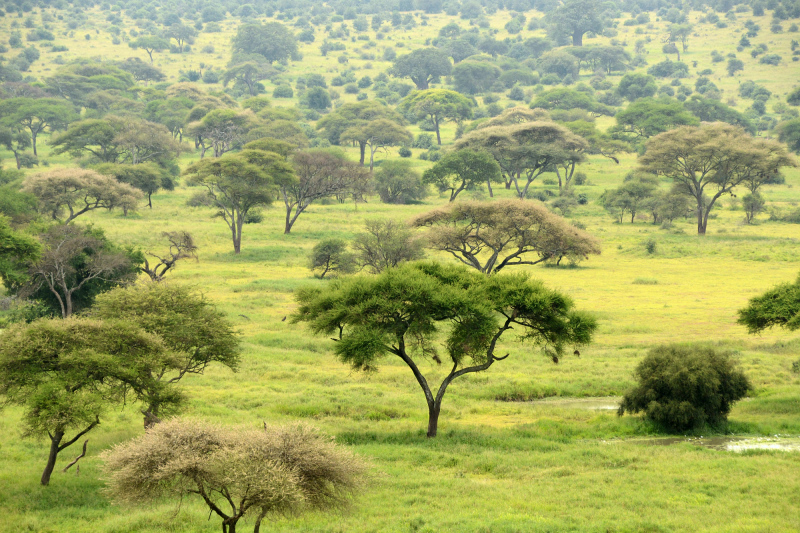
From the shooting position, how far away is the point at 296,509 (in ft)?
36.3

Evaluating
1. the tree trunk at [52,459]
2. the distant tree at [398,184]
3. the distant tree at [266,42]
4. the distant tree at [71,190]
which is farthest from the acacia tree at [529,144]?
the distant tree at [266,42]

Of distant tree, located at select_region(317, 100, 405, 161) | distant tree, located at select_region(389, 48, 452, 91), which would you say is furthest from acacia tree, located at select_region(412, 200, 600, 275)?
distant tree, located at select_region(389, 48, 452, 91)

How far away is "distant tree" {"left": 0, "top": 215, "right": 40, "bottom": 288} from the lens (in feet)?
98.5

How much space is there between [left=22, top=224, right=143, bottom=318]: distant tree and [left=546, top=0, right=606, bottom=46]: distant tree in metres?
139

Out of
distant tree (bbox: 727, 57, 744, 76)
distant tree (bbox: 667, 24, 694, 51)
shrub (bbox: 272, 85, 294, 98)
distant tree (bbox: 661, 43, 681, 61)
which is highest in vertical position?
distant tree (bbox: 667, 24, 694, 51)

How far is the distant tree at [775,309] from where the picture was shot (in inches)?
955

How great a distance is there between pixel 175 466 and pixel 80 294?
2666 cm

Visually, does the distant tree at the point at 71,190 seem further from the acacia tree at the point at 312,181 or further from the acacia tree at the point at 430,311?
the acacia tree at the point at 430,311

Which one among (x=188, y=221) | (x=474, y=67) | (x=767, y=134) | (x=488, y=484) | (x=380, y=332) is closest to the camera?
(x=488, y=484)

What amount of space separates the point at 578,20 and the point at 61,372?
15725cm

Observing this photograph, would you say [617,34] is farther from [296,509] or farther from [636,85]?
[296,509]

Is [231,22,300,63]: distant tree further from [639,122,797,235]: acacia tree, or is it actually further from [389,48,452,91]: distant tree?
[639,122,797,235]: acacia tree

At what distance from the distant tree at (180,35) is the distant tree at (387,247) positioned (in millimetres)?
119357

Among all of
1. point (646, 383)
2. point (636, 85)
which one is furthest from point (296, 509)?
point (636, 85)
